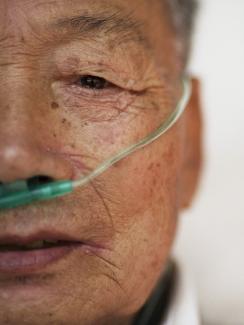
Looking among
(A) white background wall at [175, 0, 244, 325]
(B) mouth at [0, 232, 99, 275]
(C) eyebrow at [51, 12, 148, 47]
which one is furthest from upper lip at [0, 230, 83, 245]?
(A) white background wall at [175, 0, 244, 325]

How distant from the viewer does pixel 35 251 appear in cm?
141

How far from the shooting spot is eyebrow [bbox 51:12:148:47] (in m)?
1.48

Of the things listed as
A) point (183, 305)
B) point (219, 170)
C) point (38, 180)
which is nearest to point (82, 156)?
point (38, 180)

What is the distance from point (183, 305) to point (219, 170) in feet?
2.62

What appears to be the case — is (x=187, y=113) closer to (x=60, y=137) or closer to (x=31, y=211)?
(x=60, y=137)

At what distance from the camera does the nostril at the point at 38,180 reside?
53.4 inches

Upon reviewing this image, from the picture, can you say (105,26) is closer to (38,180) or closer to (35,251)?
(38,180)

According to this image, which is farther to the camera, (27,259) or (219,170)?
(219,170)

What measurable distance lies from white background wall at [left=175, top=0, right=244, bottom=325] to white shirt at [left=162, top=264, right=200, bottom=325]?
460mm

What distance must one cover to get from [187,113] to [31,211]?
0.73 meters

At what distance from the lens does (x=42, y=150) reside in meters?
1.36

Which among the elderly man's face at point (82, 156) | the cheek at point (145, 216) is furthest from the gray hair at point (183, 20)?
the cheek at point (145, 216)

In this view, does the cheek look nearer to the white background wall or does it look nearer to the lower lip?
the lower lip

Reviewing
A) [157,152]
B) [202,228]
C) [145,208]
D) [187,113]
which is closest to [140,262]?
[145,208]
